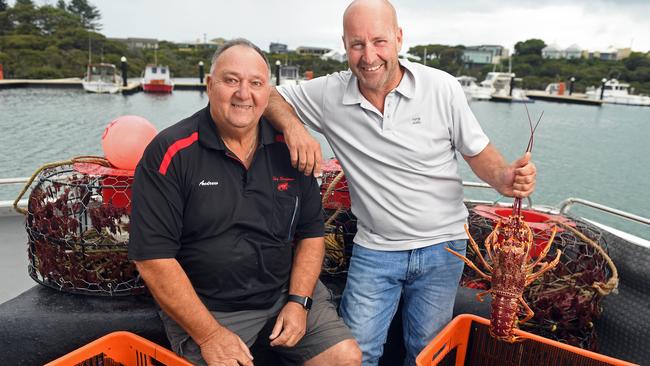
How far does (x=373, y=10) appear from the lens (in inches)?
73.0

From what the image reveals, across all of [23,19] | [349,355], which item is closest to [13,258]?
[349,355]

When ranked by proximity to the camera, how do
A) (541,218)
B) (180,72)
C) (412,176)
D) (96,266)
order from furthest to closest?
(180,72) → (541,218) → (96,266) → (412,176)

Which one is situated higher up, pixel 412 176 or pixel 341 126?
pixel 341 126

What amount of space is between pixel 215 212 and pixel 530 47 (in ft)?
254

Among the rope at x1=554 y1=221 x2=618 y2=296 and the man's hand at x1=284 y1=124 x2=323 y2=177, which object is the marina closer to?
the rope at x1=554 y1=221 x2=618 y2=296

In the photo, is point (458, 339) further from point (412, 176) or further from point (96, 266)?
point (96, 266)

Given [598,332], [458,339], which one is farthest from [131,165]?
[598,332]

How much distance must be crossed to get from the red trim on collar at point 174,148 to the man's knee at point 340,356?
887 mm

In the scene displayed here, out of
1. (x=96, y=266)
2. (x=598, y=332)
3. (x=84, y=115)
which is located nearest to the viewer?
→ (x=96, y=266)

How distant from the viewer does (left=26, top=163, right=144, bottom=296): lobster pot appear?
6.85 ft

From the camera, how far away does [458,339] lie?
178cm

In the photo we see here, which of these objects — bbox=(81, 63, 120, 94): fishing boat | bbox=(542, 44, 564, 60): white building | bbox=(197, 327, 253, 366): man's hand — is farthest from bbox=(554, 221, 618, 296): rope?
bbox=(542, 44, 564, 60): white building

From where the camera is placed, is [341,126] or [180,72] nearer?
[341,126]

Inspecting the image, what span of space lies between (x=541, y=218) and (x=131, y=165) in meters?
2.13
